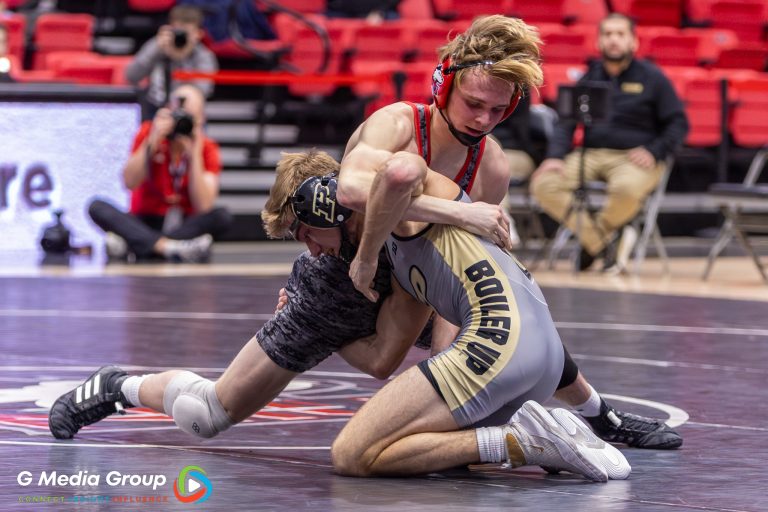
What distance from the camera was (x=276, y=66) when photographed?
1204cm

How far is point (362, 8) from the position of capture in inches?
521

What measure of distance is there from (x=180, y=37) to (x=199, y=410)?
674 centimetres

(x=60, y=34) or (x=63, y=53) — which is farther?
(x=60, y=34)

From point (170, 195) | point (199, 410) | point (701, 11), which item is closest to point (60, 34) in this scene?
point (170, 195)

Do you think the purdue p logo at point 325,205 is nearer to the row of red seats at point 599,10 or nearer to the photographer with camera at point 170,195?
the photographer with camera at point 170,195

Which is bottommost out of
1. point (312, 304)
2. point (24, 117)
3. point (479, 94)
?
point (24, 117)

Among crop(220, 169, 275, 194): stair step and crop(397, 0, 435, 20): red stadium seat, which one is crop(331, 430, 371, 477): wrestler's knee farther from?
crop(397, 0, 435, 20): red stadium seat

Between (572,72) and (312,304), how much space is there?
813 centimetres

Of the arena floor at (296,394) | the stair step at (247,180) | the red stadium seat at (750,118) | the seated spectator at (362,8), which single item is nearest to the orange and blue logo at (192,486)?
the arena floor at (296,394)

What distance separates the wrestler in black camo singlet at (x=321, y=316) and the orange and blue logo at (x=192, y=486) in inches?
18.9

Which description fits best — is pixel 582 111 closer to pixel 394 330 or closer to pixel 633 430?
pixel 633 430

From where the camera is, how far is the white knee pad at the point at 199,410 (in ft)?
13.6

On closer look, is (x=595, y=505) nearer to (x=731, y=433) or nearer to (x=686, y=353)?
(x=731, y=433)

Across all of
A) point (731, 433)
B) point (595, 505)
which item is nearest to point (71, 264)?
point (731, 433)
